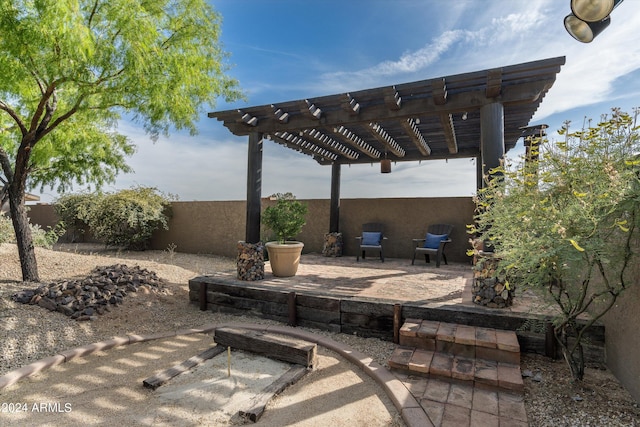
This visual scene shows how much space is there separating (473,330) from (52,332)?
4.13m

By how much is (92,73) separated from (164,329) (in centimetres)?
373

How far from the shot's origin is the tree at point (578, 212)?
6.29ft

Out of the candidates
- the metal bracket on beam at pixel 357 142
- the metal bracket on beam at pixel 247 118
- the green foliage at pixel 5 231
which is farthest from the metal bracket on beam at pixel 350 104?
the green foliage at pixel 5 231

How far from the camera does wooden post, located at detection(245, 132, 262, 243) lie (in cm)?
490

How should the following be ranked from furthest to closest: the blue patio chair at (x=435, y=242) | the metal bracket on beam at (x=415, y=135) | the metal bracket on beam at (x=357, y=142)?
the blue patio chair at (x=435, y=242), the metal bracket on beam at (x=357, y=142), the metal bracket on beam at (x=415, y=135)

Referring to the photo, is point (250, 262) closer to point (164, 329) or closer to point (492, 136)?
point (164, 329)

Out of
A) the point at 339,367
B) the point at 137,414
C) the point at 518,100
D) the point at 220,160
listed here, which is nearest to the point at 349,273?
the point at 339,367

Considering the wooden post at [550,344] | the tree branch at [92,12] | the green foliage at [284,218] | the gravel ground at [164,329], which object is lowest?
the gravel ground at [164,329]

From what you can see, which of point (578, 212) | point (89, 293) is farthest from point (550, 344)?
point (89, 293)

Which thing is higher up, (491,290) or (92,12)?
(92,12)

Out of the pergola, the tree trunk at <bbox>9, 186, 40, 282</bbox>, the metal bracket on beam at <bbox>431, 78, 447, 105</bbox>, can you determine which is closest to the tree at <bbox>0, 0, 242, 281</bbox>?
the tree trunk at <bbox>9, 186, 40, 282</bbox>

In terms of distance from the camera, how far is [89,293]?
4.07 meters

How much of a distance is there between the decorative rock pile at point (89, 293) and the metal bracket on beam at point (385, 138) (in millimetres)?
4161

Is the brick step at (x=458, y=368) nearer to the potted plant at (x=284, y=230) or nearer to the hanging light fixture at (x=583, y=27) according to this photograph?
the potted plant at (x=284, y=230)
